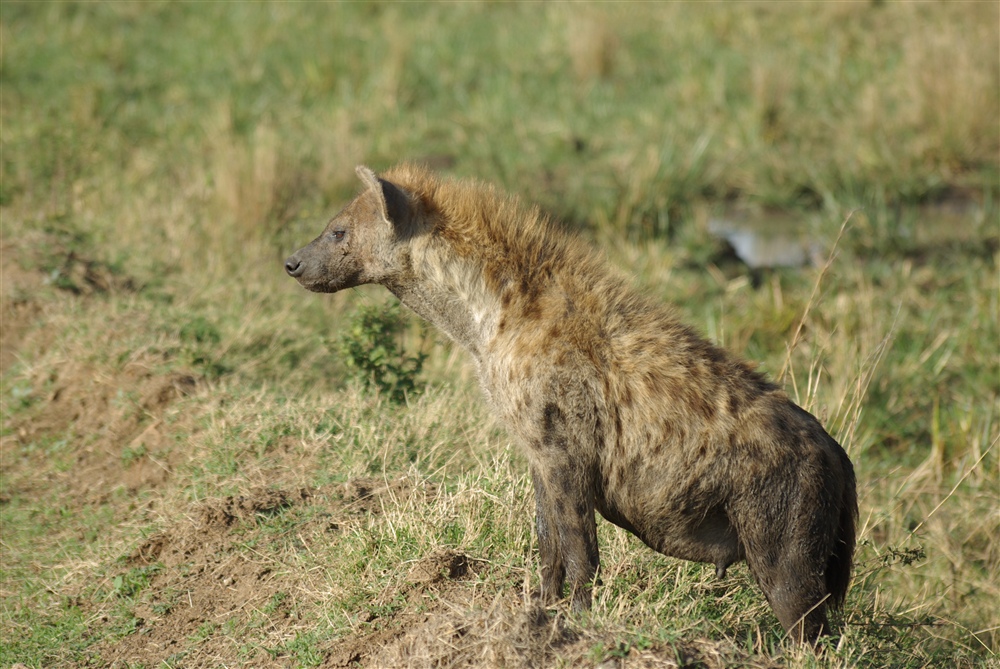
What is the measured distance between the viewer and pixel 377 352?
250 inches

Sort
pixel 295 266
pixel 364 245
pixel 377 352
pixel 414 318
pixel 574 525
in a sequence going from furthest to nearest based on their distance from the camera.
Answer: pixel 414 318 < pixel 377 352 < pixel 295 266 < pixel 364 245 < pixel 574 525

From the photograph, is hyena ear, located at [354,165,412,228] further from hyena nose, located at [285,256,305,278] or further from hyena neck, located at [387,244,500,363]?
hyena nose, located at [285,256,305,278]

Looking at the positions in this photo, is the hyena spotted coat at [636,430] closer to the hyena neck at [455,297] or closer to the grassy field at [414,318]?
the hyena neck at [455,297]

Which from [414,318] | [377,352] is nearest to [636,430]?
[377,352]

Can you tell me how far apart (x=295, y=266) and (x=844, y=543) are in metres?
2.46

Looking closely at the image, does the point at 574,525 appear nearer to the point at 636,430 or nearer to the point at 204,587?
the point at 636,430

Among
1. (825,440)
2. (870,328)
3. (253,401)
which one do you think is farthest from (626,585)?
(870,328)

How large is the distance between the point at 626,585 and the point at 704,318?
4723 mm

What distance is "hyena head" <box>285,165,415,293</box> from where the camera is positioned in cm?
466

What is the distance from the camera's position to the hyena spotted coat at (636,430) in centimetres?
426

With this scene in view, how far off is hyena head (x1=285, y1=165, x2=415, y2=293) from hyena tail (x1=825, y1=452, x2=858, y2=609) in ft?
6.18

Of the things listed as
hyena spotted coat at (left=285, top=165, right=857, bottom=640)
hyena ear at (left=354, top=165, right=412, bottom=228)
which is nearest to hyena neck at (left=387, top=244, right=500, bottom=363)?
hyena spotted coat at (left=285, top=165, right=857, bottom=640)

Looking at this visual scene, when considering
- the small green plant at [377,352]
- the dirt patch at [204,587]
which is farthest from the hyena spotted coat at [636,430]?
the small green plant at [377,352]

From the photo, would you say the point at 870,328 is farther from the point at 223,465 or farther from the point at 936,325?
the point at 223,465
